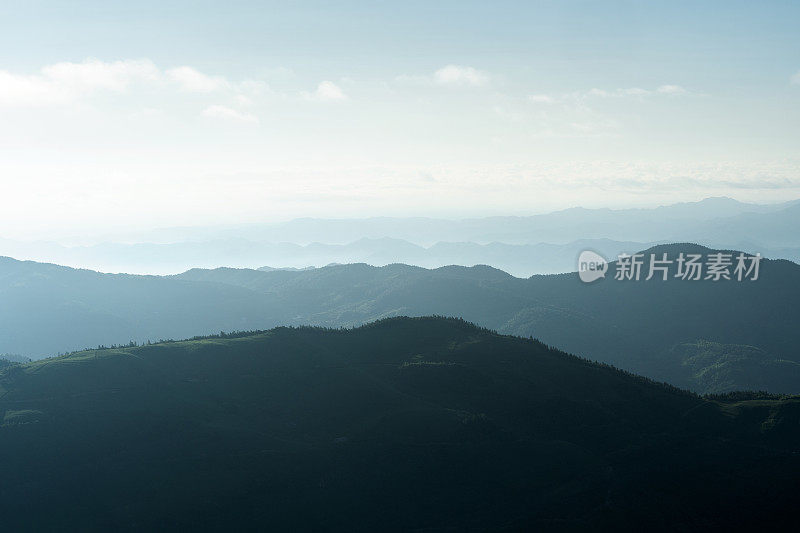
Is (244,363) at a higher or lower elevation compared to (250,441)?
higher

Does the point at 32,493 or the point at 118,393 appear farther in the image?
the point at 118,393

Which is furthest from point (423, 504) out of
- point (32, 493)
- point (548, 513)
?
point (32, 493)

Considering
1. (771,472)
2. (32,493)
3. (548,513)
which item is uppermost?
(771,472)

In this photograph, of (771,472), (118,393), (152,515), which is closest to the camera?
(152,515)

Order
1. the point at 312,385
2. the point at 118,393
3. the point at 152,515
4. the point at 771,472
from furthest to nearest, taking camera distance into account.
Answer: the point at 312,385 → the point at 118,393 → the point at 771,472 → the point at 152,515

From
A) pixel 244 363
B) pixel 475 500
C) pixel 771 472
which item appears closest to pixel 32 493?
pixel 244 363

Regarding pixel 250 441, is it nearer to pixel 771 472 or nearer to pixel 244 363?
pixel 244 363
